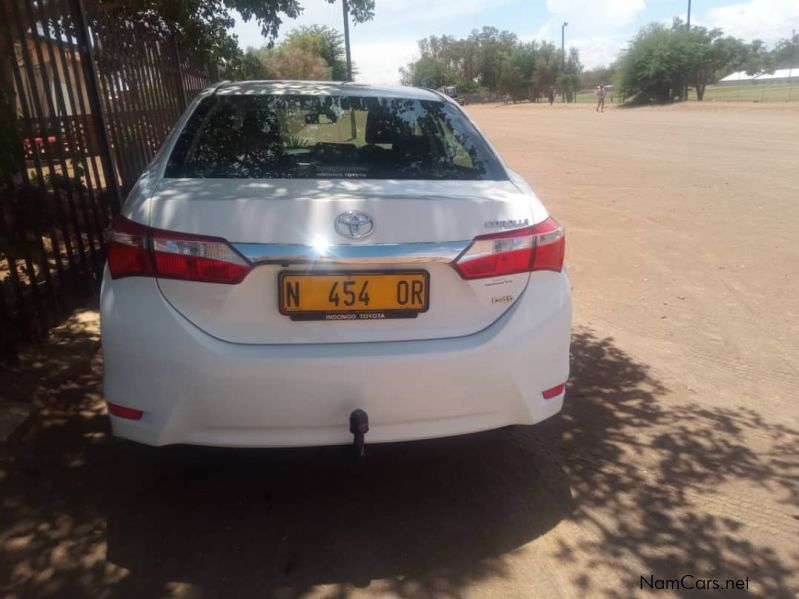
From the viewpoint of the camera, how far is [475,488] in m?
3.09

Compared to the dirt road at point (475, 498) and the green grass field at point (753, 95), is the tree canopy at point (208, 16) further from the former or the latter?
the green grass field at point (753, 95)

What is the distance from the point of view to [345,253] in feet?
7.76

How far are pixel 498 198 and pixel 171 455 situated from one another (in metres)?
2.00

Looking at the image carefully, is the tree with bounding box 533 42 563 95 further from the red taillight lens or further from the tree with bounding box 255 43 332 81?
the red taillight lens

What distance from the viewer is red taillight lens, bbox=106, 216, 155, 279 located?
2.41m

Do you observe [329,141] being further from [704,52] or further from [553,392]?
[704,52]

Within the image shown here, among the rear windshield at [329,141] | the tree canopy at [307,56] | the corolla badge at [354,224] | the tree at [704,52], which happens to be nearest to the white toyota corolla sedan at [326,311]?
the corolla badge at [354,224]

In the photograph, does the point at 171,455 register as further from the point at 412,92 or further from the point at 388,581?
the point at 412,92

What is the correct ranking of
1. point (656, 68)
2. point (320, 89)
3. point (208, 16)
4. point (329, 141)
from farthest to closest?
point (656, 68) < point (208, 16) < point (329, 141) < point (320, 89)

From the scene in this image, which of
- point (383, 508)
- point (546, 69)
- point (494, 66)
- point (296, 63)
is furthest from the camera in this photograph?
point (494, 66)

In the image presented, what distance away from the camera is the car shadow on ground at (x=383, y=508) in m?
2.50

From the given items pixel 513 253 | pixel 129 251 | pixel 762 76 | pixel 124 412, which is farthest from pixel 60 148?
pixel 762 76

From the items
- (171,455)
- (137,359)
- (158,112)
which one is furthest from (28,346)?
(158,112)

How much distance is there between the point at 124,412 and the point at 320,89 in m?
1.99
